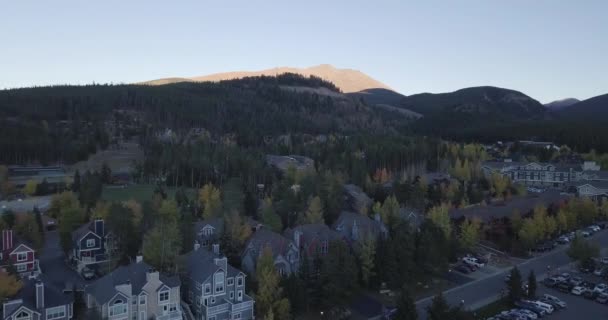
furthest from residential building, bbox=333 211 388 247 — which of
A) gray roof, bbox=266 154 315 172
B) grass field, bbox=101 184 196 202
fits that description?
gray roof, bbox=266 154 315 172

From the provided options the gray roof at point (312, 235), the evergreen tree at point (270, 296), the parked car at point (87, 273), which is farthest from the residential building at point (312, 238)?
the parked car at point (87, 273)

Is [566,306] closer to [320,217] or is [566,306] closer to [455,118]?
[320,217]

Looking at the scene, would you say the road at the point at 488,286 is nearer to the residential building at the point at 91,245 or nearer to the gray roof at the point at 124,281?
the gray roof at the point at 124,281

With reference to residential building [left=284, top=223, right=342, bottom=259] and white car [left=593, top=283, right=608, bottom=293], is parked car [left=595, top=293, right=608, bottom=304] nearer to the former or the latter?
white car [left=593, top=283, right=608, bottom=293]


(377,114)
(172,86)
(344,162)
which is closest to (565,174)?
(344,162)

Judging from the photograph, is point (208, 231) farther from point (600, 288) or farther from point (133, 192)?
point (133, 192)

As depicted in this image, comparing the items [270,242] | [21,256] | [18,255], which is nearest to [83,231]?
[21,256]
